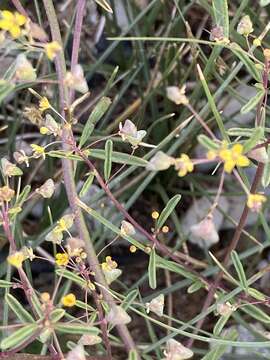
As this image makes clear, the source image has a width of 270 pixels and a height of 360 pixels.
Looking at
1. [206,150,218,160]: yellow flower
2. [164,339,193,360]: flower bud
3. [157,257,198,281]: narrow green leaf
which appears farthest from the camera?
[157,257,198,281]: narrow green leaf

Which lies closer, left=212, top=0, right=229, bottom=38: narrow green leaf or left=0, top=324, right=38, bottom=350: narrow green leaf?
left=0, top=324, right=38, bottom=350: narrow green leaf

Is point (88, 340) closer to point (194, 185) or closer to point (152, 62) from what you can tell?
point (194, 185)

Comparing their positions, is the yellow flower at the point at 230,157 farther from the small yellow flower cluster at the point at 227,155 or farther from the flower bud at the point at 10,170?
the flower bud at the point at 10,170

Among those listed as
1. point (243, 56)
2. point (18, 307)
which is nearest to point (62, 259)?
point (18, 307)

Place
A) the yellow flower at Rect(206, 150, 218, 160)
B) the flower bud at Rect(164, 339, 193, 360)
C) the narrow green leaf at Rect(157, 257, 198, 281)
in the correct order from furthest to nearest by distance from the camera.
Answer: the narrow green leaf at Rect(157, 257, 198, 281) < the flower bud at Rect(164, 339, 193, 360) < the yellow flower at Rect(206, 150, 218, 160)

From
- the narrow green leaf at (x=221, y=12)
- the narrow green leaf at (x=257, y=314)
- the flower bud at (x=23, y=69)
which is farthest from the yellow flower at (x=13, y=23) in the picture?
the narrow green leaf at (x=257, y=314)

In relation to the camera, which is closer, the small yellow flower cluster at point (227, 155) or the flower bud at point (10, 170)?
the small yellow flower cluster at point (227, 155)

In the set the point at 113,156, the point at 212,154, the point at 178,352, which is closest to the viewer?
the point at 212,154

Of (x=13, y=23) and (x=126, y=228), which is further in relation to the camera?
(x=126, y=228)

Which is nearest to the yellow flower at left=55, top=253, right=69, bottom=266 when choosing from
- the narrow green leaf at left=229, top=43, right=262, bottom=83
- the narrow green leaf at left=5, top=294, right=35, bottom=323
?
the narrow green leaf at left=5, top=294, right=35, bottom=323

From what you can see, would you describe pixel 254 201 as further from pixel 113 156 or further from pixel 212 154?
pixel 113 156

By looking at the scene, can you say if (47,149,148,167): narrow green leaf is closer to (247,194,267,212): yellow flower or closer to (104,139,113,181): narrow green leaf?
(104,139,113,181): narrow green leaf
